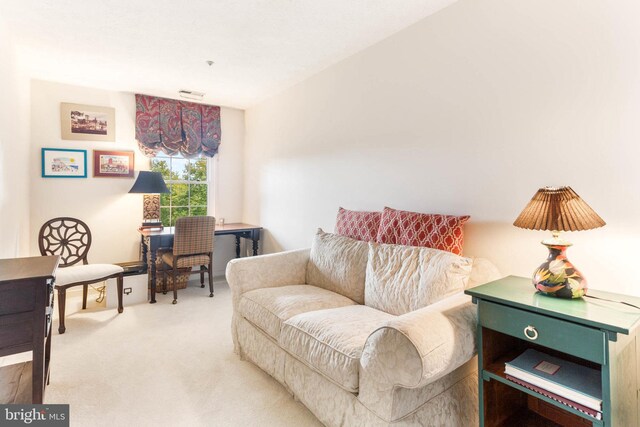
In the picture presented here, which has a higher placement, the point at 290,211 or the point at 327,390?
the point at 290,211

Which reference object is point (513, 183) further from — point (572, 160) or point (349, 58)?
point (349, 58)

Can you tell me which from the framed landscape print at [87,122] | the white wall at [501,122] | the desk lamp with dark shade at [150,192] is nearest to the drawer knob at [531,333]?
the white wall at [501,122]

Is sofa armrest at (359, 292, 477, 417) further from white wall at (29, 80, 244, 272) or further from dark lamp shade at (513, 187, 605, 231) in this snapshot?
white wall at (29, 80, 244, 272)

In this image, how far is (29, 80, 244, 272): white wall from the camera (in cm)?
353

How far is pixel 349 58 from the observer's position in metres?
2.88

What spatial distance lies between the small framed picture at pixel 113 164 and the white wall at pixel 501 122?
2.54 meters

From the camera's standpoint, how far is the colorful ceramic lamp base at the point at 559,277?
4.36ft

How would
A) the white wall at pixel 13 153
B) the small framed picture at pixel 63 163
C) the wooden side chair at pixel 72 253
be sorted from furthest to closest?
1. the small framed picture at pixel 63 163
2. the wooden side chair at pixel 72 253
3. the white wall at pixel 13 153

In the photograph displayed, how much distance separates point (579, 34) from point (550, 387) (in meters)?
1.59

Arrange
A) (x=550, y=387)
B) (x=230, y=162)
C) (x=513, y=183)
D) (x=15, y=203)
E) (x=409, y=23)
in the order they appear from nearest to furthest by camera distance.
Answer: (x=550, y=387) < (x=513, y=183) < (x=409, y=23) < (x=15, y=203) < (x=230, y=162)

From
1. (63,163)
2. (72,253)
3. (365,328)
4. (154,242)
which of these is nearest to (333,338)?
(365,328)

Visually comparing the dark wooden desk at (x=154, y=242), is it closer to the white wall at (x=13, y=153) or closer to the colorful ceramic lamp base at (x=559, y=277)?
the white wall at (x=13, y=153)

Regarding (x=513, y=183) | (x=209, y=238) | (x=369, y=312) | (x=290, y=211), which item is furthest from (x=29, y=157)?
(x=513, y=183)
